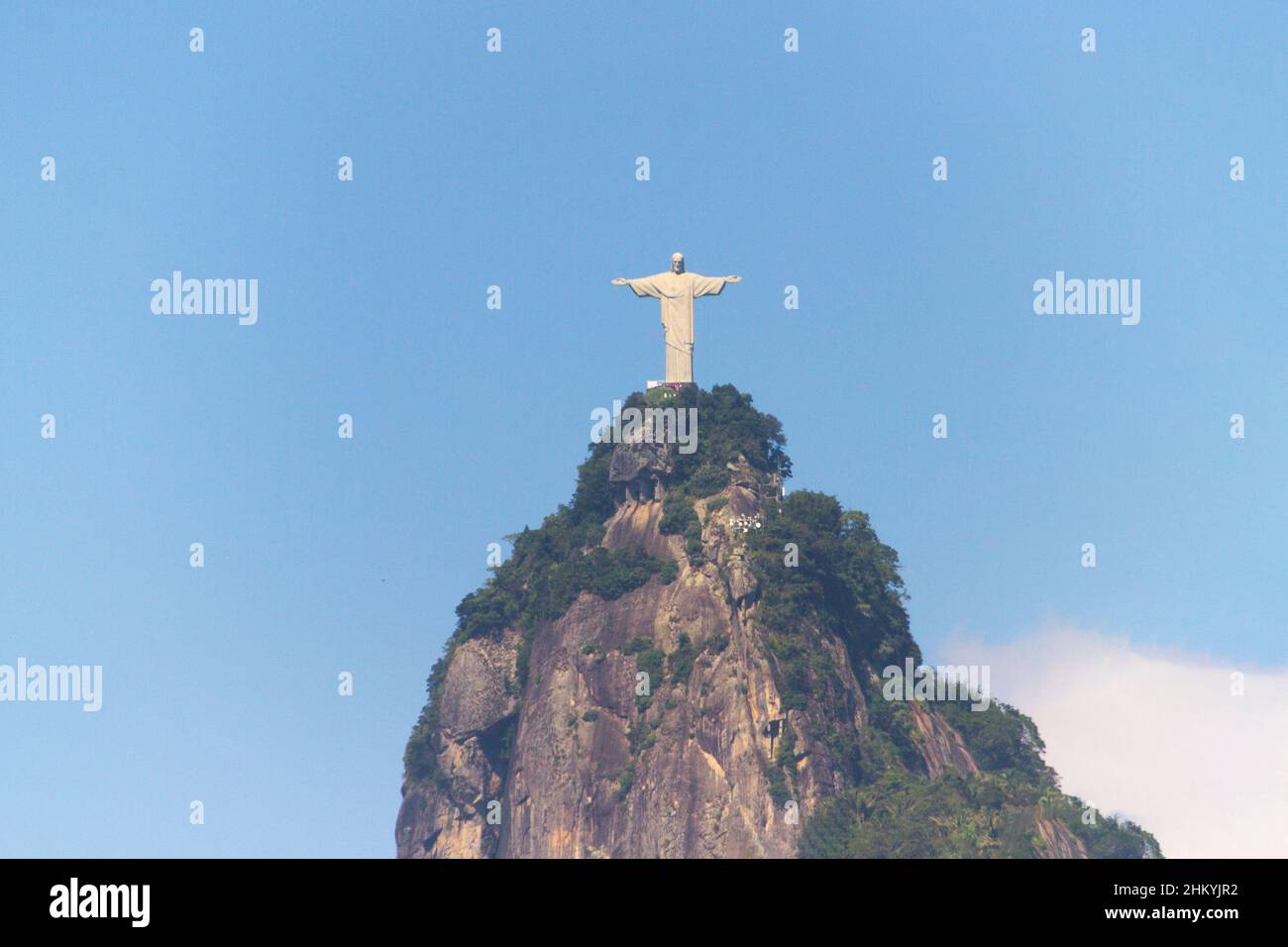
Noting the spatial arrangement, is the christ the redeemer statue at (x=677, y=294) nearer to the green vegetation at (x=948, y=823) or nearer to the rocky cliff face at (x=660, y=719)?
the rocky cliff face at (x=660, y=719)

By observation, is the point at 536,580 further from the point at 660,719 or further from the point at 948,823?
the point at 948,823

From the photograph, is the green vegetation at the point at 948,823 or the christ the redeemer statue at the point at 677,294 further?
the christ the redeemer statue at the point at 677,294

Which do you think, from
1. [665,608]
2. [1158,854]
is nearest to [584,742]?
[665,608]

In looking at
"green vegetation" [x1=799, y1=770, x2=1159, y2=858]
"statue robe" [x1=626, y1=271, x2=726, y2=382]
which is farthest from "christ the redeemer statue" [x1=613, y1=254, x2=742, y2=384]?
"green vegetation" [x1=799, y1=770, x2=1159, y2=858]

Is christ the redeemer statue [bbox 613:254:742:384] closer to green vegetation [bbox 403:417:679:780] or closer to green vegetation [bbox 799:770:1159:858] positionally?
green vegetation [bbox 403:417:679:780]

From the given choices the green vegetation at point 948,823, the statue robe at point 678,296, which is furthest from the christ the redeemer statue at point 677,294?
the green vegetation at point 948,823
